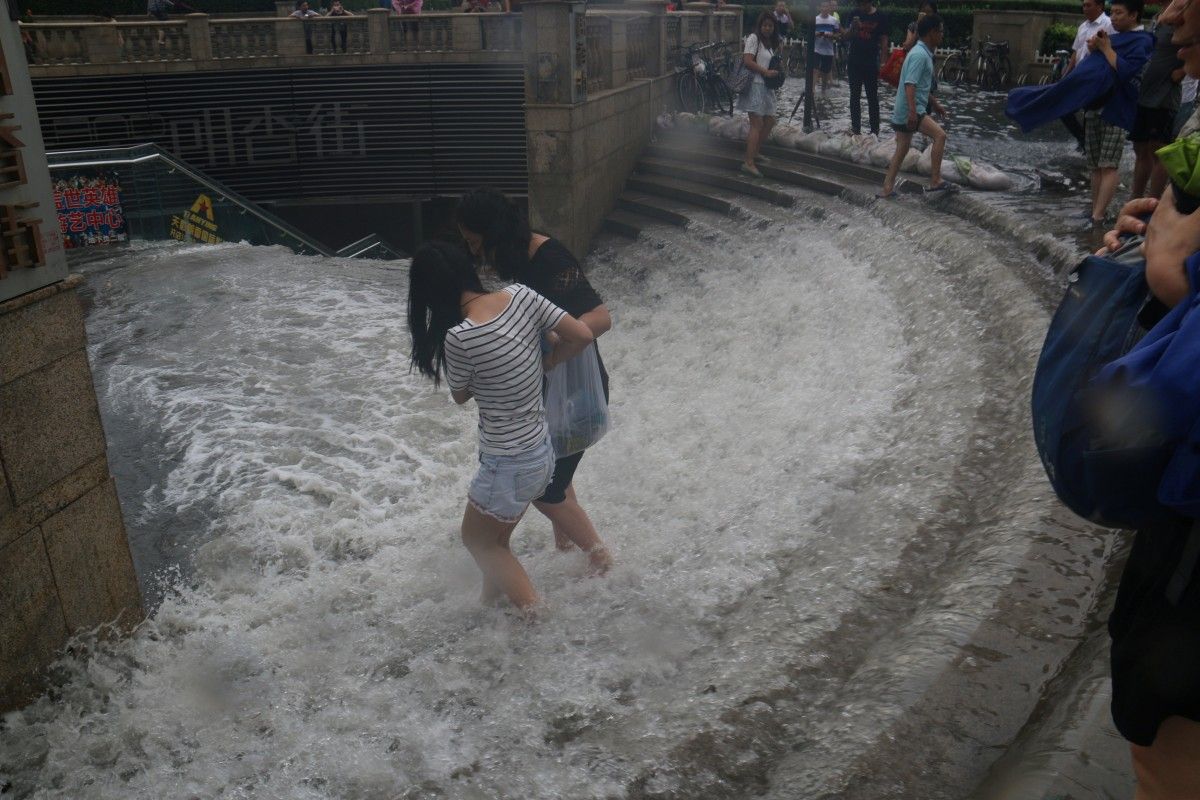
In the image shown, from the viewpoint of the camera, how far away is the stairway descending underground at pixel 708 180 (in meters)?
12.1

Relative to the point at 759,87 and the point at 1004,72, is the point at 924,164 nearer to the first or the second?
the point at 759,87

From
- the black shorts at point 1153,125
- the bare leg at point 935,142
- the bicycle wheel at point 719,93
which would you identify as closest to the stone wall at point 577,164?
the bicycle wheel at point 719,93

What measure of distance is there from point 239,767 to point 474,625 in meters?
1.23

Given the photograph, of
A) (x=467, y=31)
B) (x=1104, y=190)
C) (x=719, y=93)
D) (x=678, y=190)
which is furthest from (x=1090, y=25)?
(x=467, y=31)

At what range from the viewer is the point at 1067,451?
6.75 feet

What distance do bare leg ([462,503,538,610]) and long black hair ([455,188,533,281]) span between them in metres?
1.10

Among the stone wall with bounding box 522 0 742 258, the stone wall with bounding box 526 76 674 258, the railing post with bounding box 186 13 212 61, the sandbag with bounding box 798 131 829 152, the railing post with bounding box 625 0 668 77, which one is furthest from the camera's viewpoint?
the railing post with bounding box 186 13 212 61

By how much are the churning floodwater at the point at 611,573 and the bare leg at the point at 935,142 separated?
111 centimetres

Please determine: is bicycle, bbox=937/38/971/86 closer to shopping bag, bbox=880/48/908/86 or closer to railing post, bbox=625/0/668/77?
railing post, bbox=625/0/668/77

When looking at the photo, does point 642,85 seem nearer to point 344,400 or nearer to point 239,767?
point 344,400

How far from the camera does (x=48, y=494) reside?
14.1 feet

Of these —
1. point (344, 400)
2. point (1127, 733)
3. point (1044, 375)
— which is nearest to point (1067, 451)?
point (1044, 375)

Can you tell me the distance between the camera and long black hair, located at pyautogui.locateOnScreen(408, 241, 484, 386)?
4.14 metres

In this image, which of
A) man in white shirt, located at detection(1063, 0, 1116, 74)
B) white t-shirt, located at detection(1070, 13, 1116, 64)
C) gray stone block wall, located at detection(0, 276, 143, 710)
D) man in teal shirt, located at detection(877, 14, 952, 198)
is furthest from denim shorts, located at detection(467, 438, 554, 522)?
white t-shirt, located at detection(1070, 13, 1116, 64)
